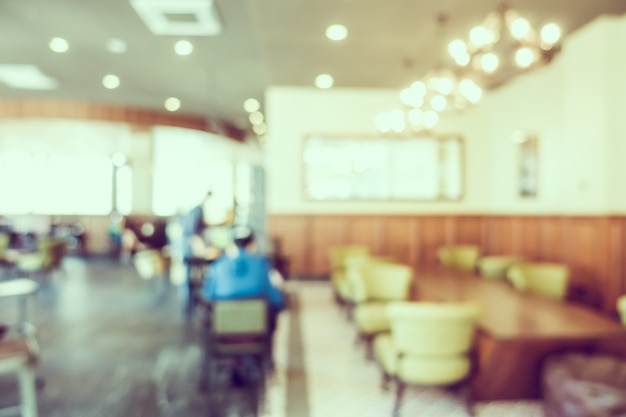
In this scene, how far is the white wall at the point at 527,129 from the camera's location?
6.21 metres

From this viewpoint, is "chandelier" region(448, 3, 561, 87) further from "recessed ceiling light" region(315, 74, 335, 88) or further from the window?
the window

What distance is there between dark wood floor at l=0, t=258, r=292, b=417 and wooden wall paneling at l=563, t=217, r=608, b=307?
15.5 feet

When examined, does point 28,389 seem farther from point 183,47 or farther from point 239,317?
point 183,47

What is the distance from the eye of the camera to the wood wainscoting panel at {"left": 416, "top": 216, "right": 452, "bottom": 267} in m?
9.70

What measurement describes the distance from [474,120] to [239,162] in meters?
10.3

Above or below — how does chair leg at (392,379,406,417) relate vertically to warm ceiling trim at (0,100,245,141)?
below

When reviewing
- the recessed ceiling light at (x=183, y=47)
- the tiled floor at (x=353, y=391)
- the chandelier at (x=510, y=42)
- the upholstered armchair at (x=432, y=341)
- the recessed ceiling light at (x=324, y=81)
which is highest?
the recessed ceiling light at (x=183, y=47)

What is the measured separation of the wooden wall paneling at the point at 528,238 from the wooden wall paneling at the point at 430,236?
1.43 metres

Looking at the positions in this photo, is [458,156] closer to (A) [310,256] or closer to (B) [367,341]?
(A) [310,256]

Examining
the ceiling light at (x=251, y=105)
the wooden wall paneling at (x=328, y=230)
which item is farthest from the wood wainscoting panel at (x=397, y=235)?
the ceiling light at (x=251, y=105)

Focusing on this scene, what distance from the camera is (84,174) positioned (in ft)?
49.3

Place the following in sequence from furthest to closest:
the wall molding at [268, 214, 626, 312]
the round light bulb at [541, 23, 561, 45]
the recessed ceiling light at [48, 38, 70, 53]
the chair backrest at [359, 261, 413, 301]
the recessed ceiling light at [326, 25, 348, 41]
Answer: the wall molding at [268, 214, 626, 312]
the recessed ceiling light at [48, 38, 70, 53]
the recessed ceiling light at [326, 25, 348, 41]
the chair backrest at [359, 261, 413, 301]
the round light bulb at [541, 23, 561, 45]

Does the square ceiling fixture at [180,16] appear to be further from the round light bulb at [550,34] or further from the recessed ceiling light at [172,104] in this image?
the recessed ceiling light at [172,104]

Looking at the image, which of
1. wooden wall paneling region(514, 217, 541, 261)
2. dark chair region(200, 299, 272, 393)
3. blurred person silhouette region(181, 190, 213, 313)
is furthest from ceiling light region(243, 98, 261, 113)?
dark chair region(200, 299, 272, 393)
